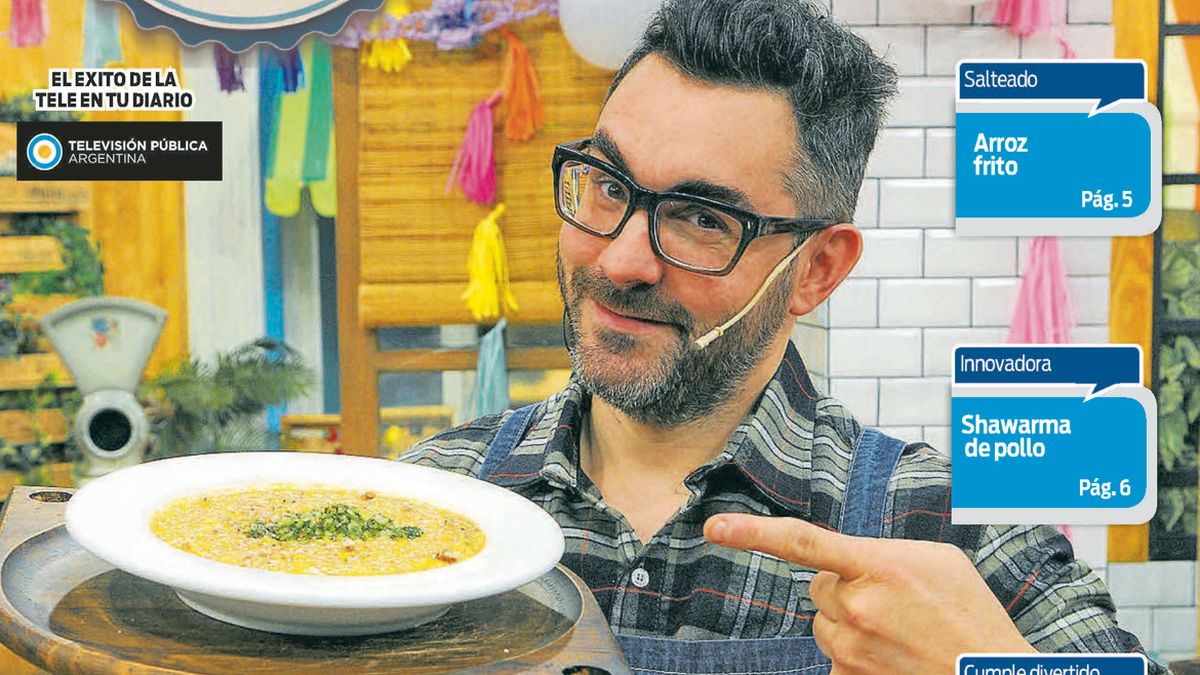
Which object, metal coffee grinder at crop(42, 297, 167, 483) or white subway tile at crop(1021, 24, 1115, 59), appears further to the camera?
metal coffee grinder at crop(42, 297, 167, 483)

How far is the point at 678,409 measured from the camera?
3.45 feet

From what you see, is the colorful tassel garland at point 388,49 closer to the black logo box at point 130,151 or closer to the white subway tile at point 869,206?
the black logo box at point 130,151

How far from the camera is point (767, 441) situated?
1.06 m

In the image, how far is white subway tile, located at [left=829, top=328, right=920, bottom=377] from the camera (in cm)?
143

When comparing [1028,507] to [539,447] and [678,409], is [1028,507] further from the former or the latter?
[539,447]

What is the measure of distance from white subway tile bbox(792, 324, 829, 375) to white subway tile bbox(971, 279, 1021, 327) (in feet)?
0.56

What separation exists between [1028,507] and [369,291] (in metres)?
0.84

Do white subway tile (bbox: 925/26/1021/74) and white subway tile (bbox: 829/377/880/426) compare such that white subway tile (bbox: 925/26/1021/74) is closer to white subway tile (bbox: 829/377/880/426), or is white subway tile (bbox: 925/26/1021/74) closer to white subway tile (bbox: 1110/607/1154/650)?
white subway tile (bbox: 829/377/880/426)

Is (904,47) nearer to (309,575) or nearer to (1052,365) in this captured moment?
(1052,365)

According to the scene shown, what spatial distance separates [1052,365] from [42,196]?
108cm

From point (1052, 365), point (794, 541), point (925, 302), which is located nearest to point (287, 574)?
point (794, 541)

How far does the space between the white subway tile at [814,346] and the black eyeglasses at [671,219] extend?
0.49 m

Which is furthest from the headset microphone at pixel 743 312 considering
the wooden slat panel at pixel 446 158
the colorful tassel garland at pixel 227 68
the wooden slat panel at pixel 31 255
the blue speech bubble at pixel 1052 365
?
the wooden slat panel at pixel 31 255

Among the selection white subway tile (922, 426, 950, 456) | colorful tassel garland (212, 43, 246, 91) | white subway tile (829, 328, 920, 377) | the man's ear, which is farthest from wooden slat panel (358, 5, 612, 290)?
the man's ear
